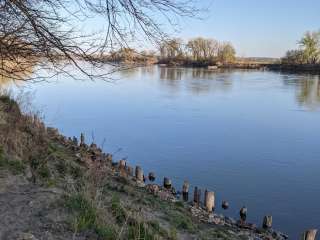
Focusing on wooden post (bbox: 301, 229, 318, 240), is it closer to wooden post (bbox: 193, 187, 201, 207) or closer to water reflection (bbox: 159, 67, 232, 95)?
wooden post (bbox: 193, 187, 201, 207)

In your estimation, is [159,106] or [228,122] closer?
[228,122]

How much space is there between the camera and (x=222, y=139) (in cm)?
2014

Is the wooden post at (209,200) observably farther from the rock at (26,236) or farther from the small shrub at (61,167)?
the rock at (26,236)

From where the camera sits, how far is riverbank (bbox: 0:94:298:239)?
15.6 feet

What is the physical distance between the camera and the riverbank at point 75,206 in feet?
15.6

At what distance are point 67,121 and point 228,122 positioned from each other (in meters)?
9.67

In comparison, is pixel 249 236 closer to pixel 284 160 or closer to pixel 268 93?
pixel 284 160

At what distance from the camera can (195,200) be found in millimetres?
12188

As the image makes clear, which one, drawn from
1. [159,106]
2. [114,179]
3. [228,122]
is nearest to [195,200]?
[114,179]

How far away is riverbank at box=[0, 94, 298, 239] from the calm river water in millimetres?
1804

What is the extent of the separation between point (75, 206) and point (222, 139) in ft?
50.6

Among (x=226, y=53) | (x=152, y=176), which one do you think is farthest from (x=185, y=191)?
(x=226, y=53)

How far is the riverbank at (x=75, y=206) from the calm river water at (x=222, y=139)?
180cm

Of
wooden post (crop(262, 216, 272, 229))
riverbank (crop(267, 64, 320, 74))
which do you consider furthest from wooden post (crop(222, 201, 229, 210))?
riverbank (crop(267, 64, 320, 74))
